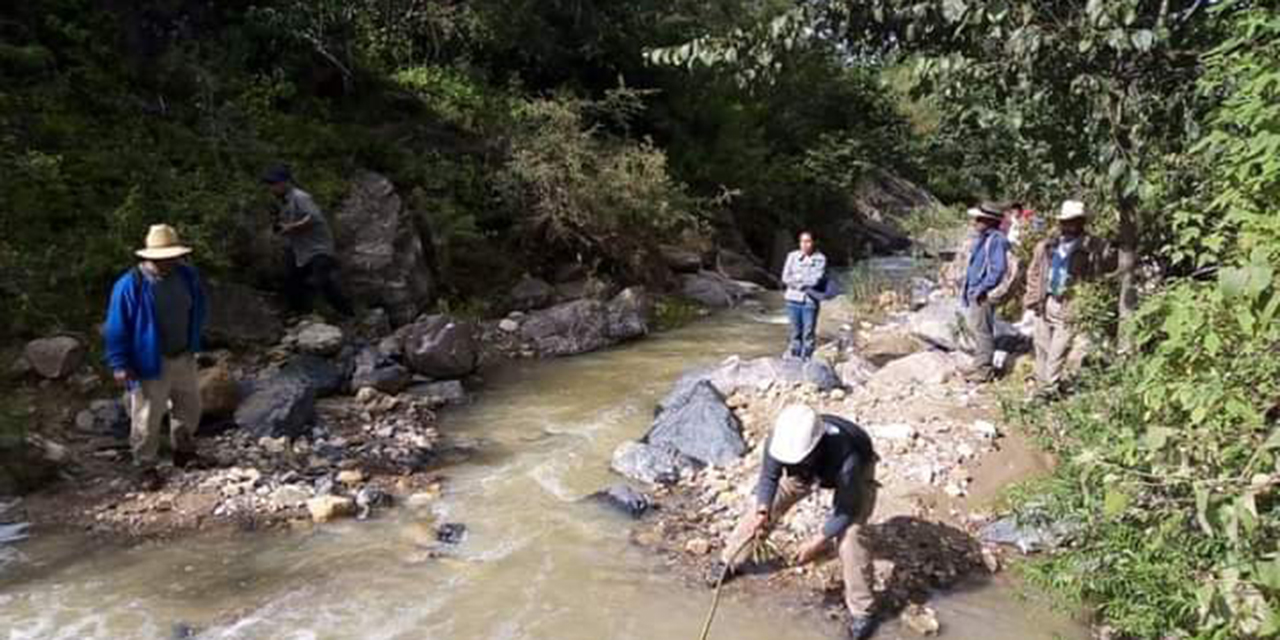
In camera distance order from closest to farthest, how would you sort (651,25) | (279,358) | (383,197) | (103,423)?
1. (103,423)
2. (279,358)
3. (383,197)
4. (651,25)

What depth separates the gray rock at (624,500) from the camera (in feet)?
20.8

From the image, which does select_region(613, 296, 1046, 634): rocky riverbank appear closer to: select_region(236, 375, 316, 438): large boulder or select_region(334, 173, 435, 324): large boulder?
select_region(236, 375, 316, 438): large boulder

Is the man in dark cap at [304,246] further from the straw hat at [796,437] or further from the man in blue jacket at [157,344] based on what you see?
the straw hat at [796,437]

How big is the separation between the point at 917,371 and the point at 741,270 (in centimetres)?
942

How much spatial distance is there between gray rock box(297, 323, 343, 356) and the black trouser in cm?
59

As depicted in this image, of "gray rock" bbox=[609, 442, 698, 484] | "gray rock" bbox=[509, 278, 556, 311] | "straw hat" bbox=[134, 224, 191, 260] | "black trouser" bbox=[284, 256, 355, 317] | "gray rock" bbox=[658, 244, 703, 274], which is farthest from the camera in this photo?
Result: "gray rock" bbox=[658, 244, 703, 274]

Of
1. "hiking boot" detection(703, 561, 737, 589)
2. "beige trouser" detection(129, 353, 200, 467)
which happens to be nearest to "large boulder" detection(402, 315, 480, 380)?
"beige trouser" detection(129, 353, 200, 467)

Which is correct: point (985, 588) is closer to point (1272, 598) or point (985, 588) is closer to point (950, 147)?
point (1272, 598)

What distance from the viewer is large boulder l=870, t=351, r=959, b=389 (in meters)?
8.19

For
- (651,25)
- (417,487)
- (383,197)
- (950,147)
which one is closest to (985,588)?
(417,487)

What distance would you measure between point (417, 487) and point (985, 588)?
3.81 meters

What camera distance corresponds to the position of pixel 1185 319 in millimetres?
3039

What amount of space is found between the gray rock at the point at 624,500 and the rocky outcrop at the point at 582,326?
4341 mm

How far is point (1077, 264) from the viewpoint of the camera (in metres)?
7.11
